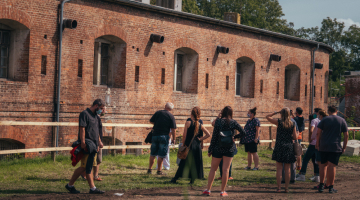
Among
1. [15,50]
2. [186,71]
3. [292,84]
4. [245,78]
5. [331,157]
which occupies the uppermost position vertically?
[15,50]

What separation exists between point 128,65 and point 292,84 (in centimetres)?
1124

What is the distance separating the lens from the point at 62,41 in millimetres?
14539

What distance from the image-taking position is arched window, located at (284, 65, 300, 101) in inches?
942

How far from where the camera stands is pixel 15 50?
13.9m

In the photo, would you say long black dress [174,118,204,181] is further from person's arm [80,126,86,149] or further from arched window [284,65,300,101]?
arched window [284,65,300,101]

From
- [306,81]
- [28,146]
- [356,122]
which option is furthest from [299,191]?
[356,122]

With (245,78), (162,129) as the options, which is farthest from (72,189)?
(245,78)

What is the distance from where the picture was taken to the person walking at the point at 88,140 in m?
7.88

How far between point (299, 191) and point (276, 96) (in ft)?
44.0

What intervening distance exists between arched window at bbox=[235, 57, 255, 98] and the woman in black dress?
39.3ft

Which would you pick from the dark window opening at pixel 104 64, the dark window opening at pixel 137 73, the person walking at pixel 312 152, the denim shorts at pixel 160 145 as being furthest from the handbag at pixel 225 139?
the dark window opening at pixel 104 64

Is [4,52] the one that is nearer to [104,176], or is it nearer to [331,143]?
[104,176]

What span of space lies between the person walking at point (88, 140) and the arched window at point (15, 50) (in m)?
6.70

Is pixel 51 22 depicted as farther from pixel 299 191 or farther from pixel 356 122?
pixel 356 122
